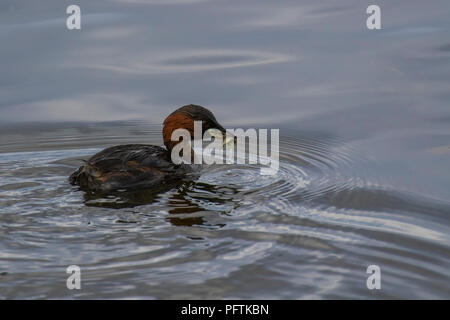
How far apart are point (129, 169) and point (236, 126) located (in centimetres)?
219

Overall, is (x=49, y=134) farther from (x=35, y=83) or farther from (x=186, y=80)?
(x=186, y=80)

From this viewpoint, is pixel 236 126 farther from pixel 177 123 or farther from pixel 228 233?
pixel 228 233

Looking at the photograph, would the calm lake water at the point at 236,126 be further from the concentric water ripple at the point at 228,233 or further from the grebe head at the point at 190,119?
the grebe head at the point at 190,119

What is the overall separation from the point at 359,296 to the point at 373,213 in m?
1.82

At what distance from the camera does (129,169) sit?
7.58m

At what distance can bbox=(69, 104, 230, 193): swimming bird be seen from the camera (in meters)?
7.48

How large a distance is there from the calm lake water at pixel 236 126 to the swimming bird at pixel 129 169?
0.68 ft

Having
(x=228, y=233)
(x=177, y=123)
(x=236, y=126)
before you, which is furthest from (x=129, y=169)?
(x=236, y=126)

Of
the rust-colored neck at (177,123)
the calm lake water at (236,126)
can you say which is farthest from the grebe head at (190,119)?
the calm lake water at (236,126)

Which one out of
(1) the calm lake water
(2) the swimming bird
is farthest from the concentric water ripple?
(2) the swimming bird

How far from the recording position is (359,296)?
508 centimetres

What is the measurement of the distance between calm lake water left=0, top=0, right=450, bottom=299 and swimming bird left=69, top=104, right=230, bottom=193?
8.2 inches

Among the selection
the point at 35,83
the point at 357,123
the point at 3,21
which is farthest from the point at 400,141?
the point at 3,21

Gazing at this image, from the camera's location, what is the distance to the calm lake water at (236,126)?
5.47 metres
